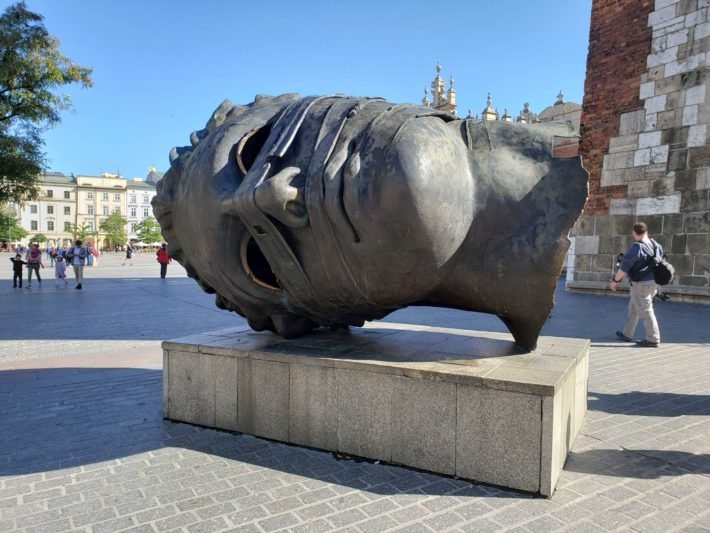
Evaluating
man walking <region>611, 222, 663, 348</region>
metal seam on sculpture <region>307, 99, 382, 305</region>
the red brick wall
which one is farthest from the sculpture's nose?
the red brick wall

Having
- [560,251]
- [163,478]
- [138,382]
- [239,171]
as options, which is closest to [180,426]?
[163,478]

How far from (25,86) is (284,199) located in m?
16.4

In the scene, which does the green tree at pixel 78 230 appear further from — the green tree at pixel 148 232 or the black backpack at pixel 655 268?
the black backpack at pixel 655 268

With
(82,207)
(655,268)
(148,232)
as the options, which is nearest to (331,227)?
(655,268)

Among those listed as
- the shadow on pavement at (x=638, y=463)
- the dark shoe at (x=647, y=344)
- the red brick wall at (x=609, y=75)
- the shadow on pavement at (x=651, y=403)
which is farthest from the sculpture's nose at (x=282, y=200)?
the red brick wall at (x=609, y=75)

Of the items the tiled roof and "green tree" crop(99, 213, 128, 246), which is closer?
"green tree" crop(99, 213, 128, 246)

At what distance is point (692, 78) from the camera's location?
10875 millimetres

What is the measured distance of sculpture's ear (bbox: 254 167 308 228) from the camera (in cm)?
283

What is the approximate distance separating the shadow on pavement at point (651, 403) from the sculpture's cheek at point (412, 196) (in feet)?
8.05

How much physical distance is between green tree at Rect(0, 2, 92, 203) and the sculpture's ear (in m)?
15.8

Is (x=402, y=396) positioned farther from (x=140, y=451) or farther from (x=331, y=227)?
(x=140, y=451)

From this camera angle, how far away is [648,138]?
460 inches

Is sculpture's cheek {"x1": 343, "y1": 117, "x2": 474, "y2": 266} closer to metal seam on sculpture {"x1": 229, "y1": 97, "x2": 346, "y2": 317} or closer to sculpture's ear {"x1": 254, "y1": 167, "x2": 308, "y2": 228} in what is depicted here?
sculpture's ear {"x1": 254, "y1": 167, "x2": 308, "y2": 228}

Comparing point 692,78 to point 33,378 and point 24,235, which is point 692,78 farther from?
point 24,235
